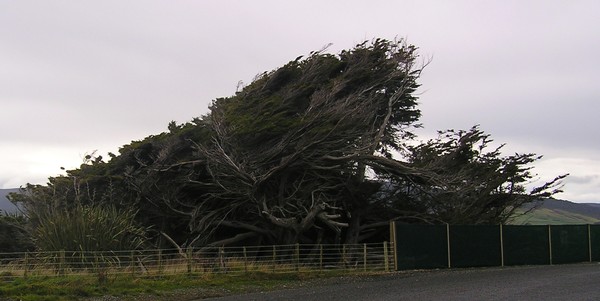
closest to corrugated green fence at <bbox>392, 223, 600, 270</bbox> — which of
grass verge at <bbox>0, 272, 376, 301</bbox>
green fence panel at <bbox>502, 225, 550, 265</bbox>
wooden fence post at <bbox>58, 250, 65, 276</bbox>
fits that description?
green fence panel at <bbox>502, 225, 550, 265</bbox>

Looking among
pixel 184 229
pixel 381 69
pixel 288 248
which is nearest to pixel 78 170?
pixel 184 229

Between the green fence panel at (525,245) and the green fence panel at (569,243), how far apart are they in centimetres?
56

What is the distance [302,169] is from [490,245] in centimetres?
885

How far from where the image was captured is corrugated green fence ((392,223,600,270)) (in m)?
22.9

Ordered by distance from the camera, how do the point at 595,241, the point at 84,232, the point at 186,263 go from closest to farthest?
the point at 186,263
the point at 84,232
the point at 595,241

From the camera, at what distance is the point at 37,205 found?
2719 cm

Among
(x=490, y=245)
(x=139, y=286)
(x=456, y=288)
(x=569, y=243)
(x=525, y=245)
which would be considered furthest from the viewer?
(x=569, y=243)

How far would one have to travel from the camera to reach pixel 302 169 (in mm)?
25031

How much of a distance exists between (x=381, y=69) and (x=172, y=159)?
10624 mm

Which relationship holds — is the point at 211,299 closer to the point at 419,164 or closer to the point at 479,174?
the point at 419,164

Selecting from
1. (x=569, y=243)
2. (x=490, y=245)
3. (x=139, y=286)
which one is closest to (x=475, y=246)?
(x=490, y=245)

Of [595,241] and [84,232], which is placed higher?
[84,232]

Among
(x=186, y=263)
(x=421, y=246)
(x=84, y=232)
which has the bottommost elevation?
(x=186, y=263)

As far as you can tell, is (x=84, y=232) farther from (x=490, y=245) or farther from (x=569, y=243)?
(x=569, y=243)
